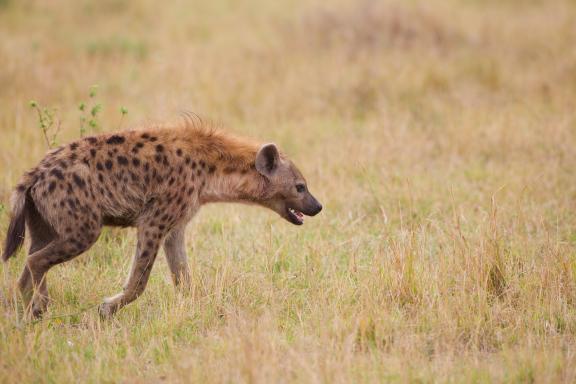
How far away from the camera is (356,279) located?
4648 mm

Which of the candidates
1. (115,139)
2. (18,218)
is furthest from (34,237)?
(115,139)

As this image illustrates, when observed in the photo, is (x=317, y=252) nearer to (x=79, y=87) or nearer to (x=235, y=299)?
(x=235, y=299)

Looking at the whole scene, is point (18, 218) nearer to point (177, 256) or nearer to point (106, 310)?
point (106, 310)

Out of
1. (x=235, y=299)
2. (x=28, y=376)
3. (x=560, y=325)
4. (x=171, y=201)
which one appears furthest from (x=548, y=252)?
(x=28, y=376)

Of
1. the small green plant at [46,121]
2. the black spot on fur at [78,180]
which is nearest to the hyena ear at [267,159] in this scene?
the black spot on fur at [78,180]

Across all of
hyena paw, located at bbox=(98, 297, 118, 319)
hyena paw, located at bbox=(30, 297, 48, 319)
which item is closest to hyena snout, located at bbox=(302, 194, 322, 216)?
hyena paw, located at bbox=(98, 297, 118, 319)

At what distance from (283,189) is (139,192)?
912 millimetres

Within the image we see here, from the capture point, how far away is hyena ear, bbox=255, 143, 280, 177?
15.2 ft

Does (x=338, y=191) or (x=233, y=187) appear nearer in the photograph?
(x=233, y=187)

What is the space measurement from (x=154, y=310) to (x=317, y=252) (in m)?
1.13

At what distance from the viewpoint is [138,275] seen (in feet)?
13.9

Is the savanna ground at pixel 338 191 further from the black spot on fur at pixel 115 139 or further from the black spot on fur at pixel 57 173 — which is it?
the black spot on fur at pixel 115 139

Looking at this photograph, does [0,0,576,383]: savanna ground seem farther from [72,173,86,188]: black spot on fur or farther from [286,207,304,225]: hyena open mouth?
[72,173,86,188]: black spot on fur

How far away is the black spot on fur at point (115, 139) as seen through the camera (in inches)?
171
